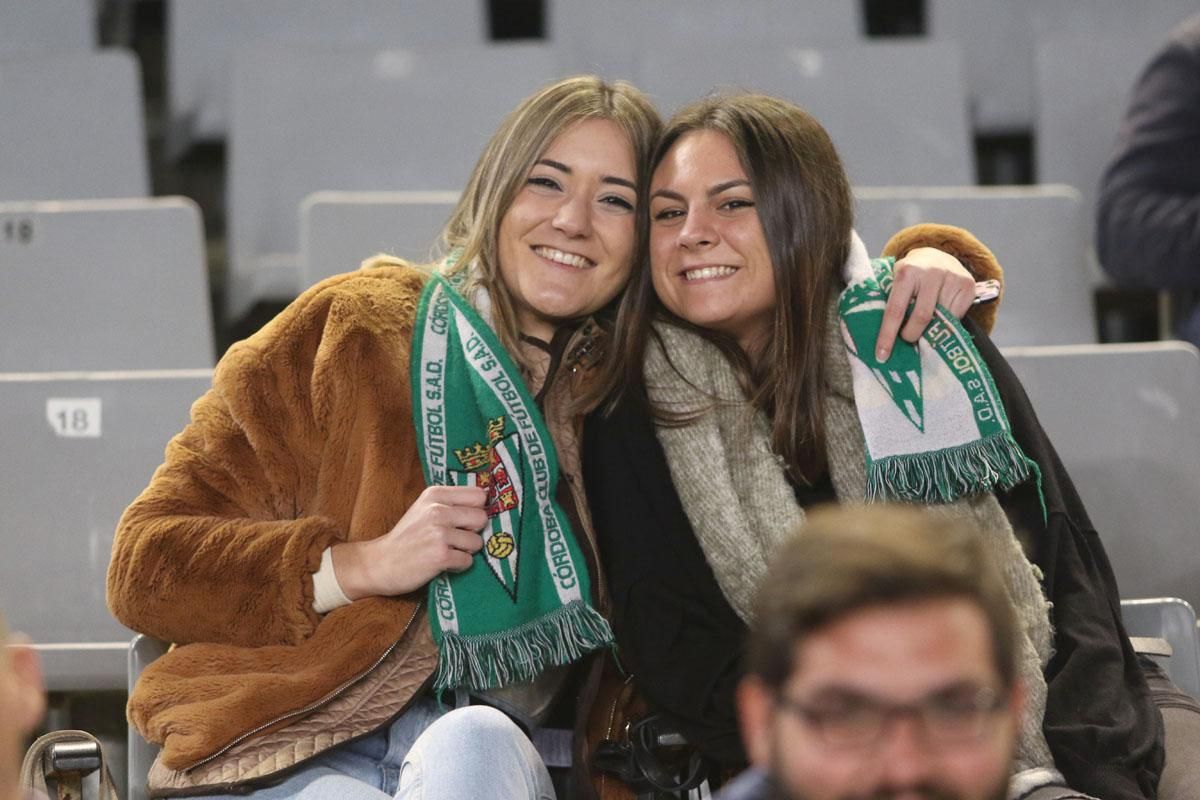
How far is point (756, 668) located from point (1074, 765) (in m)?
0.98

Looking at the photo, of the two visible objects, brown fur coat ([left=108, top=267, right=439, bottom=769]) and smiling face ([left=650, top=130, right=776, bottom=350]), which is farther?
smiling face ([left=650, top=130, right=776, bottom=350])

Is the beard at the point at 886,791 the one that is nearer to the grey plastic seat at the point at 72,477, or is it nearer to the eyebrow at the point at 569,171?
the eyebrow at the point at 569,171

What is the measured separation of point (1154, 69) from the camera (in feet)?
8.95

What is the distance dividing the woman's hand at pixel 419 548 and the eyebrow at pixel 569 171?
39cm

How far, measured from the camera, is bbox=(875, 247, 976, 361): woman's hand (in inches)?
64.6

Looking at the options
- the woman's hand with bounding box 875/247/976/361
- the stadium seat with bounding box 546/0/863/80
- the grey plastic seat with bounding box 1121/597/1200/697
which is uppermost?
the stadium seat with bounding box 546/0/863/80

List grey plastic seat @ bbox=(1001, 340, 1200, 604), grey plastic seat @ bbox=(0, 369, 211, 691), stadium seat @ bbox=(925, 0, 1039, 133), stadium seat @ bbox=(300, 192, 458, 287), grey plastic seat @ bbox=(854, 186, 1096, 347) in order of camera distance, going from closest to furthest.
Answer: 1. grey plastic seat @ bbox=(0, 369, 211, 691)
2. grey plastic seat @ bbox=(1001, 340, 1200, 604)
3. stadium seat @ bbox=(300, 192, 458, 287)
4. grey plastic seat @ bbox=(854, 186, 1096, 347)
5. stadium seat @ bbox=(925, 0, 1039, 133)

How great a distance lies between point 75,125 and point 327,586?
1.70 metres

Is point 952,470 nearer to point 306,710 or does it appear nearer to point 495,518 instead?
point 495,518

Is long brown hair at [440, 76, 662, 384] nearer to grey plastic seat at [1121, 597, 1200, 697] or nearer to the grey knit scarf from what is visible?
the grey knit scarf

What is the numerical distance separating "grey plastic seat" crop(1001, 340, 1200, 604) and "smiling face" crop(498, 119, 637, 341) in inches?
25.8

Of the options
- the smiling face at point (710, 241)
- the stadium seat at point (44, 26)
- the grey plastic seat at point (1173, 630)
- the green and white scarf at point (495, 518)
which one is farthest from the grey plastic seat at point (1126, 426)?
the stadium seat at point (44, 26)

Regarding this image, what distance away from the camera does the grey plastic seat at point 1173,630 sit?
5.61 ft

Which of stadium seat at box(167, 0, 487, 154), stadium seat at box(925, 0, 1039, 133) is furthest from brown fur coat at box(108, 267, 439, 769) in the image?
stadium seat at box(925, 0, 1039, 133)
